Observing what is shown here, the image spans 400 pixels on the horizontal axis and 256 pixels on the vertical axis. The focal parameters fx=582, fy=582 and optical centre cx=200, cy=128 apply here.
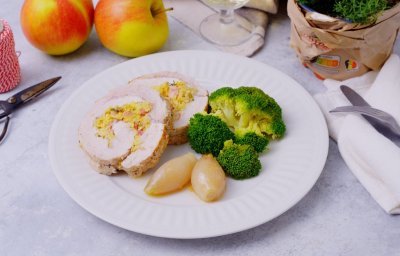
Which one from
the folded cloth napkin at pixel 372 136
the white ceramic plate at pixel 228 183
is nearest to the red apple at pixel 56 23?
the white ceramic plate at pixel 228 183

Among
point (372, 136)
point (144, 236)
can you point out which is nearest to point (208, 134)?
point (144, 236)

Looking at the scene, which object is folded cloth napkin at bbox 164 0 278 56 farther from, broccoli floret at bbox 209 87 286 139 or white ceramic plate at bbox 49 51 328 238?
broccoli floret at bbox 209 87 286 139

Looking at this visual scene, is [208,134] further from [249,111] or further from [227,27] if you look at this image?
[227,27]

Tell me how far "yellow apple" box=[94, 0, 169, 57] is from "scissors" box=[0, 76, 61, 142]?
0.83ft

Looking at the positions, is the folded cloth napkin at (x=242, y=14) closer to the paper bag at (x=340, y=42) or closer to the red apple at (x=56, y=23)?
the paper bag at (x=340, y=42)

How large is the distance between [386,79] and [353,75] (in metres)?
0.16

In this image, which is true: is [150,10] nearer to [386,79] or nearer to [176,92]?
[176,92]

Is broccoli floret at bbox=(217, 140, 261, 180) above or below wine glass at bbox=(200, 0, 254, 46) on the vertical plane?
above

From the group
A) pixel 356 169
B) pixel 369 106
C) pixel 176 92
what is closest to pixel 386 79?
pixel 369 106

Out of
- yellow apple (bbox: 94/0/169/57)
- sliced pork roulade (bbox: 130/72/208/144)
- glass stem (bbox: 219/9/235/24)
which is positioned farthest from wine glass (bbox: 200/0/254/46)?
sliced pork roulade (bbox: 130/72/208/144)

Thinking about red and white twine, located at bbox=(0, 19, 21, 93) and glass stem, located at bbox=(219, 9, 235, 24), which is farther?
glass stem, located at bbox=(219, 9, 235, 24)

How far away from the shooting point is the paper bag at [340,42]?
6.02ft

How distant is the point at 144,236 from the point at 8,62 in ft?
2.85

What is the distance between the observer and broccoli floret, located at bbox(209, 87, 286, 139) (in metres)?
1.75
